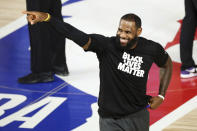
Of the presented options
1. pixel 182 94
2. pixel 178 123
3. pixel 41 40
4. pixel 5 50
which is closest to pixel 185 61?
pixel 182 94

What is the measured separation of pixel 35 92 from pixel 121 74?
2.21m

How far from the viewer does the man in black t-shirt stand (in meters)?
3.20

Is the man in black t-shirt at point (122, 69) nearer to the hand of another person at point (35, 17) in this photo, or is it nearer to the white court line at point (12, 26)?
the hand of another person at point (35, 17)

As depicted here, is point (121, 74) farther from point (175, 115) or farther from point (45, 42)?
point (45, 42)

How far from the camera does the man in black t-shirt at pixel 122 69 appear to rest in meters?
3.20

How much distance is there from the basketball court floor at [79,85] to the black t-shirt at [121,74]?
4.21 feet

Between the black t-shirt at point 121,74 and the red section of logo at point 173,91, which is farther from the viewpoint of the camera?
the red section of logo at point 173,91

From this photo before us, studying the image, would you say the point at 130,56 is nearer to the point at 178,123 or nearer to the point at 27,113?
the point at 178,123

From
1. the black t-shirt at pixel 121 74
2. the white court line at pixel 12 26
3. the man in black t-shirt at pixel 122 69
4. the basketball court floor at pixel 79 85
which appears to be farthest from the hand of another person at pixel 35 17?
the white court line at pixel 12 26

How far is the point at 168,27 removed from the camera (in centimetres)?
693

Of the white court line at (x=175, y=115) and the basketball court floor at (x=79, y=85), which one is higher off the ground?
the basketball court floor at (x=79, y=85)

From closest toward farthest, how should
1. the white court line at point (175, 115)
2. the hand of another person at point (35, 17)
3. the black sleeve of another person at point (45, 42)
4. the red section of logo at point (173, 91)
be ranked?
the hand of another person at point (35, 17)
the white court line at point (175, 115)
the red section of logo at point (173, 91)
the black sleeve of another person at point (45, 42)

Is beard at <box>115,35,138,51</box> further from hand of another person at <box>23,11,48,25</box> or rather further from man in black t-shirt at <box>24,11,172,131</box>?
hand of another person at <box>23,11,48,25</box>

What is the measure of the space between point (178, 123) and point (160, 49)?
1.38 metres
